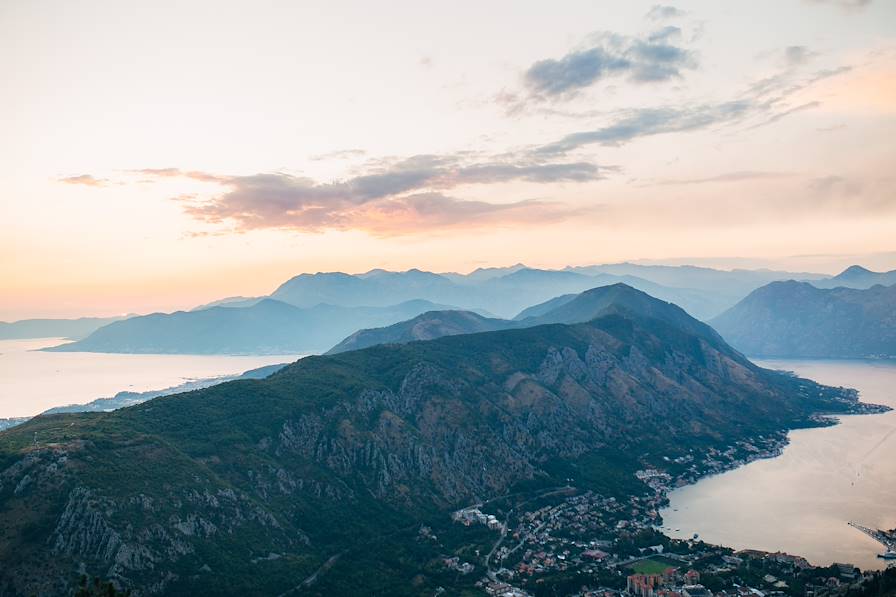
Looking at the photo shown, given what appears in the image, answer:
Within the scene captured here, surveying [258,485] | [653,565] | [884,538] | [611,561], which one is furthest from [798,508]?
[258,485]

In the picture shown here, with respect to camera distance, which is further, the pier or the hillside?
the pier

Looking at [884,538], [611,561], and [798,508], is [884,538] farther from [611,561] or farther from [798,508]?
[611,561]

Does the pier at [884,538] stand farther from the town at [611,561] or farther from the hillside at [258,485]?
the hillside at [258,485]

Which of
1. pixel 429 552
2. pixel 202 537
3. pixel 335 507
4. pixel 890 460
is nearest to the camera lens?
pixel 202 537

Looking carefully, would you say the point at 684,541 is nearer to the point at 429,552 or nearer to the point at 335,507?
the point at 429,552

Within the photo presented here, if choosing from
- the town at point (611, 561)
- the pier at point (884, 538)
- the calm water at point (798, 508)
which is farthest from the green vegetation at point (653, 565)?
the pier at point (884, 538)

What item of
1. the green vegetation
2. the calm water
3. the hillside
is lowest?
the calm water

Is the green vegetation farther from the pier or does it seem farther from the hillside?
the pier

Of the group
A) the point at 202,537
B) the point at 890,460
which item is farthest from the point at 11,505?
the point at 890,460

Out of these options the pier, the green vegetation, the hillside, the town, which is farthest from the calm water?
the hillside

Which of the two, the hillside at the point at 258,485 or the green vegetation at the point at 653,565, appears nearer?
the hillside at the point at 258,485

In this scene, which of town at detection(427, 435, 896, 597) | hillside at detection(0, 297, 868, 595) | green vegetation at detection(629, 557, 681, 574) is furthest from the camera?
green vegetation at detection(629, 557, 681, 574)
